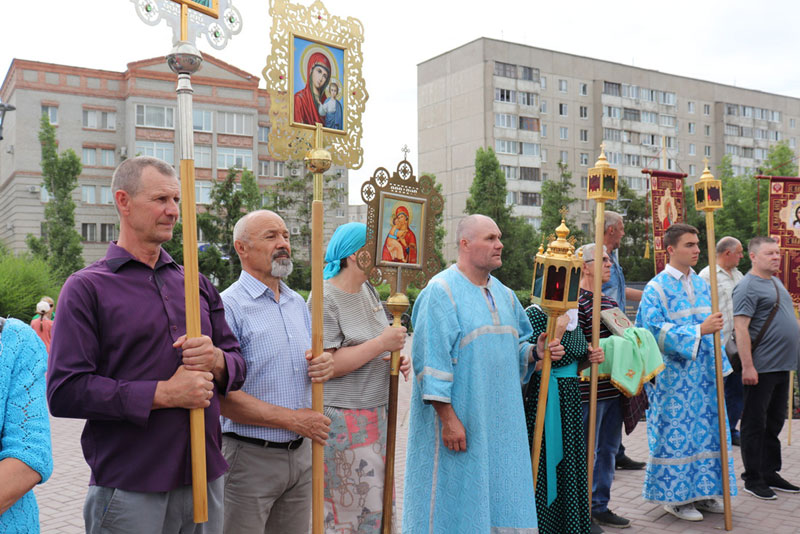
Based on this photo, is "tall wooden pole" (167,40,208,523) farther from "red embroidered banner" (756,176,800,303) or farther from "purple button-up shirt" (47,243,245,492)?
"red embroidered banner" (756,176,800,303)

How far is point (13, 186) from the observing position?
4178 centimetres

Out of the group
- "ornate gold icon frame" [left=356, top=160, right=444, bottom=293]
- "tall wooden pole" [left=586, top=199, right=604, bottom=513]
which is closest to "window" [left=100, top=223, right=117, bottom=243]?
"tall wooden pole" [left=586, top=199, right=604, bottom=513]

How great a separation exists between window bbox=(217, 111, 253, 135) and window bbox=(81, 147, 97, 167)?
299 inches

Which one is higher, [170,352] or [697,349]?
[170,352]

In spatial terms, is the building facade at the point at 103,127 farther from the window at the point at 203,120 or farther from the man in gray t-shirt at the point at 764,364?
the man in gray t-shirt at the point at 764,364

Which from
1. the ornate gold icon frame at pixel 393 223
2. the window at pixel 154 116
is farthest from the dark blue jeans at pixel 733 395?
the window at pixel 154 116

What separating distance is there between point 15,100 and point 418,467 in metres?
43.6

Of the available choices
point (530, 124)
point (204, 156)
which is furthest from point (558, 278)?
point (530, 124)

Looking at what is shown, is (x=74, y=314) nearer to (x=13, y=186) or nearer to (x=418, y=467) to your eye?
(x=418, y=467)

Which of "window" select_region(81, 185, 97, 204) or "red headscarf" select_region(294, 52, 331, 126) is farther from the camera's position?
"window" select_region(81, 185, 97, 204)

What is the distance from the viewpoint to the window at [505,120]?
167ft

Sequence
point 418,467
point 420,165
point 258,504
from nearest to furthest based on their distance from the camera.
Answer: point 258,504, point 418,467, point 420,165

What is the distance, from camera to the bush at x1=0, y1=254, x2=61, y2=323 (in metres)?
20.8

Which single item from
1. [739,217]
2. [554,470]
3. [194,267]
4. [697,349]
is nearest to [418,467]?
[554,470]
